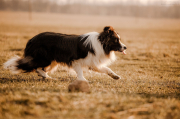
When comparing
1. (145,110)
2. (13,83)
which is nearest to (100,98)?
(145,110)

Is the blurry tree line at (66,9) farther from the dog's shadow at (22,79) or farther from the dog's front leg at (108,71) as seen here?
the dog's shadow at (22,79)

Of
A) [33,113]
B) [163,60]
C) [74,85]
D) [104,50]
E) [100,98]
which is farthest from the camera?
[163,60]

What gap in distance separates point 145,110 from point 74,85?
5.93 feet

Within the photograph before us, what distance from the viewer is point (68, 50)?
18.8 feet

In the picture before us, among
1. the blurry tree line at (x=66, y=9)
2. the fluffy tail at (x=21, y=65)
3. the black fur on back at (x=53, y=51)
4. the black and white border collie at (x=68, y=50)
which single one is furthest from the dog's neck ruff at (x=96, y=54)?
the blurry tree line at (x=66, y=9)

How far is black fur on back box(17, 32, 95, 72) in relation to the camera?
5.73 m

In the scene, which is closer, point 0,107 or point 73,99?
point 0,107

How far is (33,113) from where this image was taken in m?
3.25

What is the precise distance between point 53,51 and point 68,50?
475 mm

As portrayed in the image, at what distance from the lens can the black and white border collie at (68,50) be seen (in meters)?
5.74

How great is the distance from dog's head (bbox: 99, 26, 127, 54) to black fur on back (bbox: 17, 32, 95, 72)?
0.47 metres

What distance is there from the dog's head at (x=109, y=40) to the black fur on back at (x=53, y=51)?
47 centimetres

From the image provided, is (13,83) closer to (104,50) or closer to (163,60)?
(104,50)

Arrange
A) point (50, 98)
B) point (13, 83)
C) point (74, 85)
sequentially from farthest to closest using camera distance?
point (13, 83), point (74, 85), point (50, 98)
